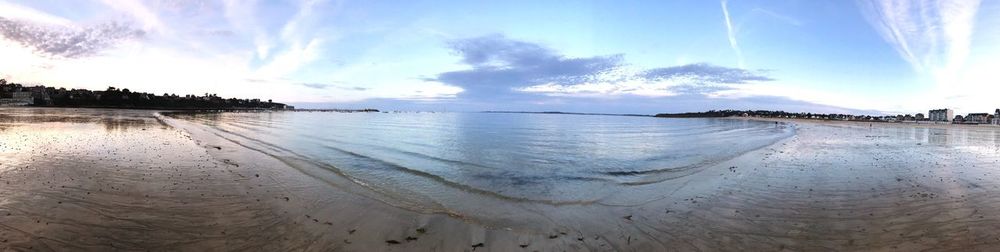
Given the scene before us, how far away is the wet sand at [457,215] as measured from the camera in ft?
21.9

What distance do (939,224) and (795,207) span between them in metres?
2.25

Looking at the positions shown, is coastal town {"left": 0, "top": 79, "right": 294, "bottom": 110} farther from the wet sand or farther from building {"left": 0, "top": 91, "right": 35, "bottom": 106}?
the wet sand

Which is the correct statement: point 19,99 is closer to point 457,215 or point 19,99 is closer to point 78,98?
point 78,98

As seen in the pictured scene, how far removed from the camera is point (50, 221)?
23.5 ft

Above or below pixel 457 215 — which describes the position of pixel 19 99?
above

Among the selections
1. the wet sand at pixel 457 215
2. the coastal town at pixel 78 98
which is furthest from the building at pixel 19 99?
the wet sand at pixel 457 215

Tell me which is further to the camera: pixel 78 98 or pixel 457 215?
pixel 78 98

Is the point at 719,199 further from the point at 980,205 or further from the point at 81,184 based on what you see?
the point at 81,184

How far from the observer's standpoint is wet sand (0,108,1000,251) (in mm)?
6684

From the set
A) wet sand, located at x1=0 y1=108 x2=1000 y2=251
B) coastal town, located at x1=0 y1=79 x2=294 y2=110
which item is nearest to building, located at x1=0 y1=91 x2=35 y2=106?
coastal town, located at x1=0 y1=79 x2=294 y2=110

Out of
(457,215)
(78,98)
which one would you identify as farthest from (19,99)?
(457,215)

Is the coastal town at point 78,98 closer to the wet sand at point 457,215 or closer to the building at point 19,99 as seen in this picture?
the building at point 19,99

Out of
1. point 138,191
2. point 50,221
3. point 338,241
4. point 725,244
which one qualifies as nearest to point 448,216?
point 338,241

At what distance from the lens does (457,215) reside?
8.62 m
